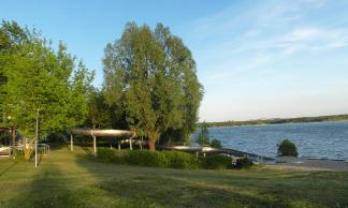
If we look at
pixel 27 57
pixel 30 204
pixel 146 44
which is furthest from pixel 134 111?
pixel 30 204

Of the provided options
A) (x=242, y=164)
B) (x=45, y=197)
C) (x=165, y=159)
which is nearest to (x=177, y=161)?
(x=165, y=159)

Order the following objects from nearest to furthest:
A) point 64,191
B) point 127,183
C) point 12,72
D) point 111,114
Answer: point 64,191, point 127,183, point 12,72, point 111,114

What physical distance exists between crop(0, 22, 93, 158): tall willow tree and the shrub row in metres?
4.47

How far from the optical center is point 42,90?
2967 centimetres

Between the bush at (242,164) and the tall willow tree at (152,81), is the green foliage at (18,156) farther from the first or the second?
the bush at (242,164)

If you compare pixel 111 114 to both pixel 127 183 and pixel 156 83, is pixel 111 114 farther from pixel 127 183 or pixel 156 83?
pixel 127 183

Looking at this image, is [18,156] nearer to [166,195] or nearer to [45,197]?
[45,197]

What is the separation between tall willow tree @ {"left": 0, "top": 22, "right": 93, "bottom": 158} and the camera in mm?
29844

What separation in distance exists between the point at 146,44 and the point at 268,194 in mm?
30842

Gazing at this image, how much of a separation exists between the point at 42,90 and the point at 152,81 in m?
12.8

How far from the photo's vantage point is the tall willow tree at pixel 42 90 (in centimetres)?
2984

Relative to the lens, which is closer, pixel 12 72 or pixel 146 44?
pixel 12 72

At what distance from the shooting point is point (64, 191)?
13039 millimetres

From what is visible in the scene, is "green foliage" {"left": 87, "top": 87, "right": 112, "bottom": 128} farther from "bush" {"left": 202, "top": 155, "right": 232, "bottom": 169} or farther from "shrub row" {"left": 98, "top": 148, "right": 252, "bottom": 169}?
"bush" {"left": 202, "top": 155, "right": 232, "bottom": 169}
